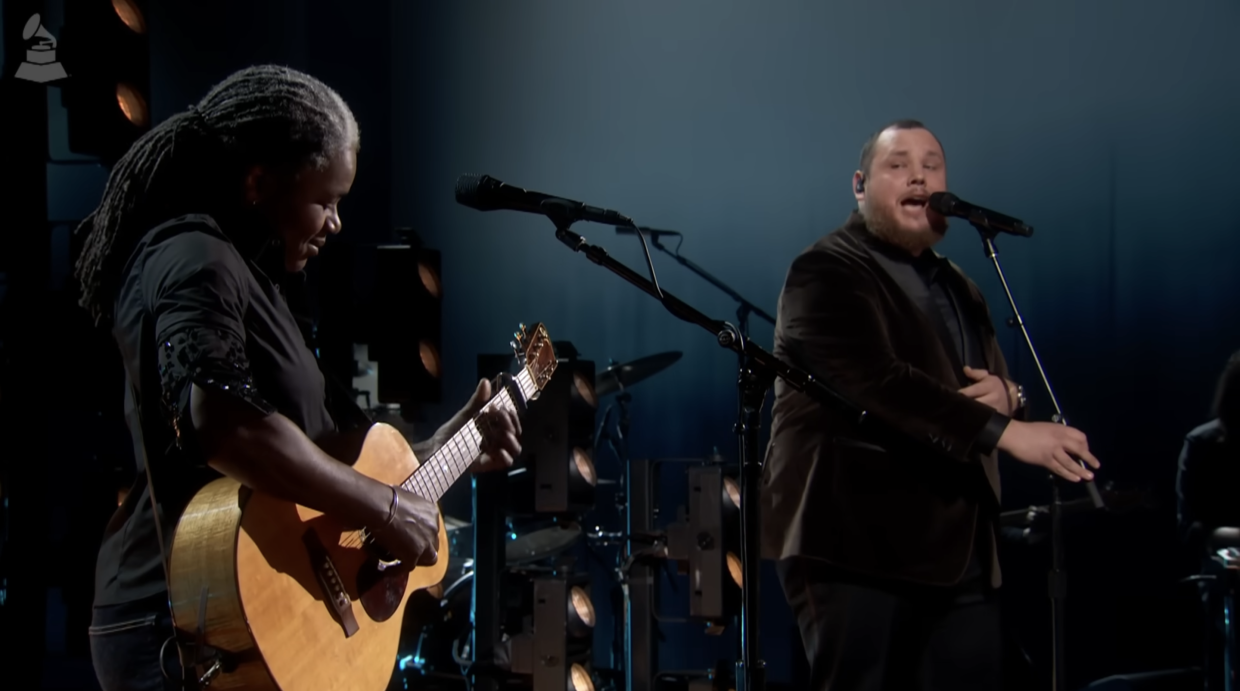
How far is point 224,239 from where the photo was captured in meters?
1.85

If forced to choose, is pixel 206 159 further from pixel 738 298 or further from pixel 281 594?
pixel 738 298

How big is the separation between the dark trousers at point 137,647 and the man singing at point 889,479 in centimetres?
154

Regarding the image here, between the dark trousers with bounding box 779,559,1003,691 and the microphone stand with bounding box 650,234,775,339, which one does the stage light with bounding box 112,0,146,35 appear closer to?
the microphone stand with bounding box 650,234,775,339

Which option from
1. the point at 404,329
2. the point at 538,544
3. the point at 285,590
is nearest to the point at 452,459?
the point at 285,590

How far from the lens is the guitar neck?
2.39 metres

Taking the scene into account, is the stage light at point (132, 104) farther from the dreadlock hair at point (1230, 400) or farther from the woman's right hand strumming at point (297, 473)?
the dreadlock hair at point (1230, 400)

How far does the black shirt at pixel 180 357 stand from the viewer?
1695 millimetres

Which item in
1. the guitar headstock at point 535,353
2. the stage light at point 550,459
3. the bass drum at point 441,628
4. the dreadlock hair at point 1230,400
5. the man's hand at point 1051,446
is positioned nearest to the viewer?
the man's hand at point 1051,446

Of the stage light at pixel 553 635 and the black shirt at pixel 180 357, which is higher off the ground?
the black shirt at pixel 180 357

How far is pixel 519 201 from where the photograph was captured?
2365mm

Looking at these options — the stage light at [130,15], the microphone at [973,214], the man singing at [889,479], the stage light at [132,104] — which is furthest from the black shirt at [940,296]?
the stage light at [130,15]

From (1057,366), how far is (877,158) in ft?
5.93

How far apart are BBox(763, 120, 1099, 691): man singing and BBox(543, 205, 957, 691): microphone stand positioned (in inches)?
13.9

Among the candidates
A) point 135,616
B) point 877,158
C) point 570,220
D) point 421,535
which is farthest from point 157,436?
point 877,158
